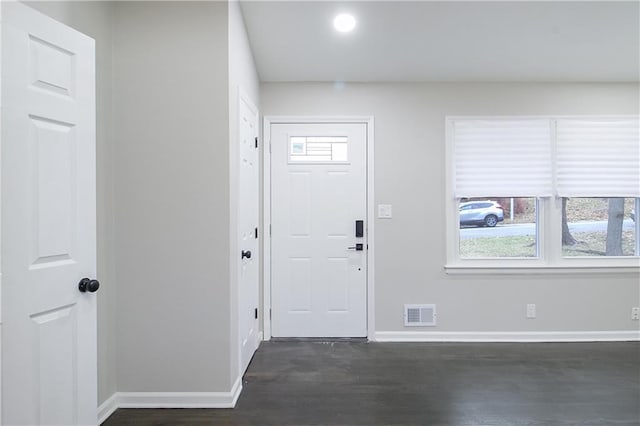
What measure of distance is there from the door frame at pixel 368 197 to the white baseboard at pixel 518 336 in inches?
13.7

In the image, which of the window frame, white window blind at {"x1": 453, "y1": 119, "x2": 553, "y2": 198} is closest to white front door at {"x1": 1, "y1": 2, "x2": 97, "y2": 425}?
the window frame

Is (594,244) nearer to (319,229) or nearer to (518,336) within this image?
(518,336)

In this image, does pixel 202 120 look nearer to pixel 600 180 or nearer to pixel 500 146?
pixel 500 146

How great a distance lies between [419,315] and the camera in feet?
11.3

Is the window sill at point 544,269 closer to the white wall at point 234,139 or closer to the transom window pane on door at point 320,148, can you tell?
the transom window pane on door at point 320,148

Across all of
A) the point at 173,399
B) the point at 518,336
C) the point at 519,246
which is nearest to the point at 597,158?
the point at 519,246

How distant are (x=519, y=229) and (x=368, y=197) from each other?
1547mm

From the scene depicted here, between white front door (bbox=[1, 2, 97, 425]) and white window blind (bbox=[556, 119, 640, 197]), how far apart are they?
12.7ft

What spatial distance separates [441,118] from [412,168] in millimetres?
560

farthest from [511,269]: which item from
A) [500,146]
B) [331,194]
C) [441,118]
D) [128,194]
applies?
[128,194]

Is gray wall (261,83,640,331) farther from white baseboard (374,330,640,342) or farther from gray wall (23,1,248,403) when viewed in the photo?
gray wall (23,1,248,403)

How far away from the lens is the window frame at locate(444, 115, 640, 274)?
3438mm

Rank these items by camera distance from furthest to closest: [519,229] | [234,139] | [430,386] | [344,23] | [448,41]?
[519,229] → [448,41] → [344,23] → [430,386] → [234,139]

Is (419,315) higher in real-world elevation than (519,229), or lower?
lower
